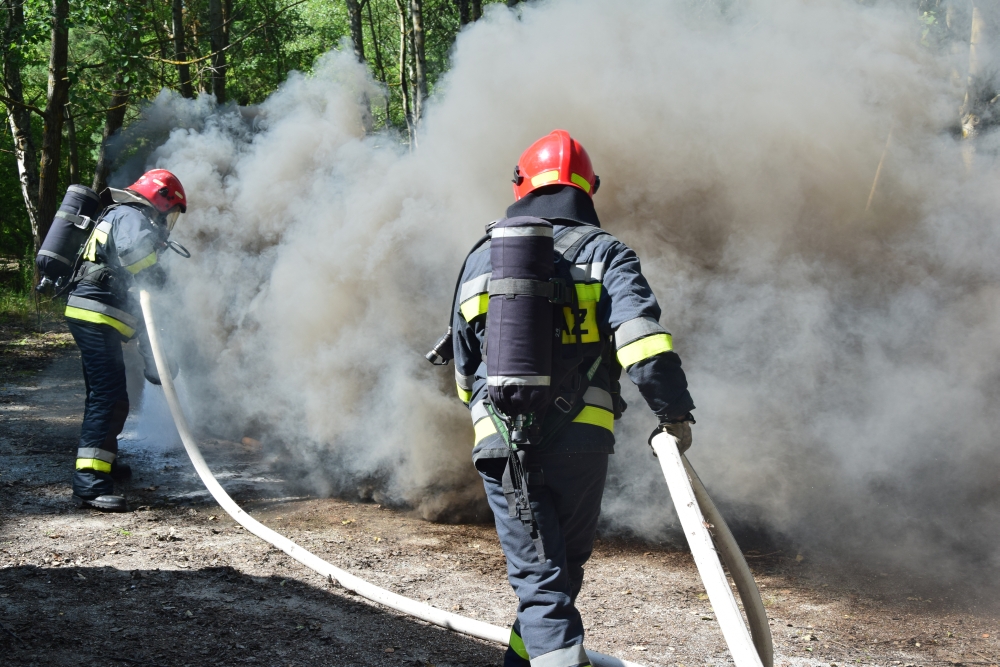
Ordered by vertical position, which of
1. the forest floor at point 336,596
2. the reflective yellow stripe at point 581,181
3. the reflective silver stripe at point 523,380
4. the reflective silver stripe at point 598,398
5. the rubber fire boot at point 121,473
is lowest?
the forest floor at point 336,596

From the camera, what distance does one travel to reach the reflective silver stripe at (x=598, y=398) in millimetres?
2594

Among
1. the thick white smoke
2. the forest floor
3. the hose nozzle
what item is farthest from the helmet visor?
the hose nozzle

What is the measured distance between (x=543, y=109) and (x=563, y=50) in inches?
16.3

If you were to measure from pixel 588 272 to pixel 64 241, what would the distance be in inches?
166

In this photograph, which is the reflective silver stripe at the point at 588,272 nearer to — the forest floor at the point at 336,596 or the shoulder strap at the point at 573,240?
the shoulder strap at the point at 573,240

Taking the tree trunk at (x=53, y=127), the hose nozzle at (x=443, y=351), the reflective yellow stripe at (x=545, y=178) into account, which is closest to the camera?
the reflective yellow stripe at (x=545, y=178)

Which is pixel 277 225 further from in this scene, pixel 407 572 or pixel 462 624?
pixel 462 624

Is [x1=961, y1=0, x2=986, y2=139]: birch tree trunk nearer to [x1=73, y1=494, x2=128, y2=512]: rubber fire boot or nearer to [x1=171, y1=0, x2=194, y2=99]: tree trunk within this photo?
[x1=73, y1=494, x2=128, y2=512]: rubber fire boot

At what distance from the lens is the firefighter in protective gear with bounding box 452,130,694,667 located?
239 centimetres

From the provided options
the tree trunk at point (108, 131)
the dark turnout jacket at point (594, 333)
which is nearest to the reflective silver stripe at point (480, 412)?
the dark turnout jacket at point (594, 333)

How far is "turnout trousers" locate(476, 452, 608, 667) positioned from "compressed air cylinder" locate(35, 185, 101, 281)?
13.0ft

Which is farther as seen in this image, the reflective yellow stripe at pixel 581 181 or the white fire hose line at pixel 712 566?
the reflective yellow stripe at pixel 581 181

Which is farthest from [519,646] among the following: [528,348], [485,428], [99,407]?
[99,407]

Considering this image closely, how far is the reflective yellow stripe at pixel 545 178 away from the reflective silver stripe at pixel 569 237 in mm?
219
